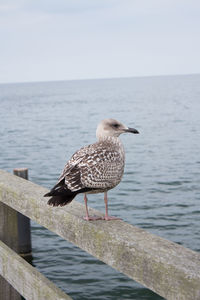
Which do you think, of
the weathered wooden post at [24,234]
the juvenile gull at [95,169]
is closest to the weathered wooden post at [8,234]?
the juvenile gull at [95,169]

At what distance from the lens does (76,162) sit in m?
3.61

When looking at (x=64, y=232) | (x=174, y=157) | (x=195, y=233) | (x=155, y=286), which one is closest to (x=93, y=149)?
(x=64, y=232)

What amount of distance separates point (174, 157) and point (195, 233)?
1558 cm

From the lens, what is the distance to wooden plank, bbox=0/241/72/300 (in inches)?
134

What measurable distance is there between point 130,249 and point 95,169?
953 mm

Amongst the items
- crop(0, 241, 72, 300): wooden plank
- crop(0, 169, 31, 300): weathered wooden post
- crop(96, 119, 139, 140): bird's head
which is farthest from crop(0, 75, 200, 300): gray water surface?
crop(96, 119, 139, 140): bird's head

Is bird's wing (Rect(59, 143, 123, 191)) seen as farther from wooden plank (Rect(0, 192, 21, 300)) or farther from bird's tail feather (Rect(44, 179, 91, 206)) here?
wooden plank (Rect(0, 192, 21, 300))

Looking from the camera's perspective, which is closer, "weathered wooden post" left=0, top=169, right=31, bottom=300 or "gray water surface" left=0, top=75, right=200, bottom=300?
"weathered wooden post" left=0, top=169, right=31, bottom=300

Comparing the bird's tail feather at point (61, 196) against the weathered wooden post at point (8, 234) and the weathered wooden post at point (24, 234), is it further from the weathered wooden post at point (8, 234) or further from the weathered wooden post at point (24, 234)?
the weathered wooden post at point (24, 234)

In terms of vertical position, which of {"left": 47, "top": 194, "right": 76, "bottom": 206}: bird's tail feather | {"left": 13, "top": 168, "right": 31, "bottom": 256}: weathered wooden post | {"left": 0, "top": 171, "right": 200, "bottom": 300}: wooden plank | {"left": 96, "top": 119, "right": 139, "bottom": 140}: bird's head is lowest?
{"left": 13, "top": 168, "right": 31, "bottom": 256}: weathered wooden post

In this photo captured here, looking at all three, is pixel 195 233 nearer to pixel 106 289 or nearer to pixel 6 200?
pixel 106 289

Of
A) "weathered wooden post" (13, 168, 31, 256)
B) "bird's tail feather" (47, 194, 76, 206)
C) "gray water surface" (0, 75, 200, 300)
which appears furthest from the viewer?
"gray water surface" (0, 75, 200, 300)

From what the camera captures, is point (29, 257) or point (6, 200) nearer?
point (6, 200)

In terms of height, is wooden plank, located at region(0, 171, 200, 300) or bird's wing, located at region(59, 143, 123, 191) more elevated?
bird's wing, located at region(59, 143, 123, 191)
